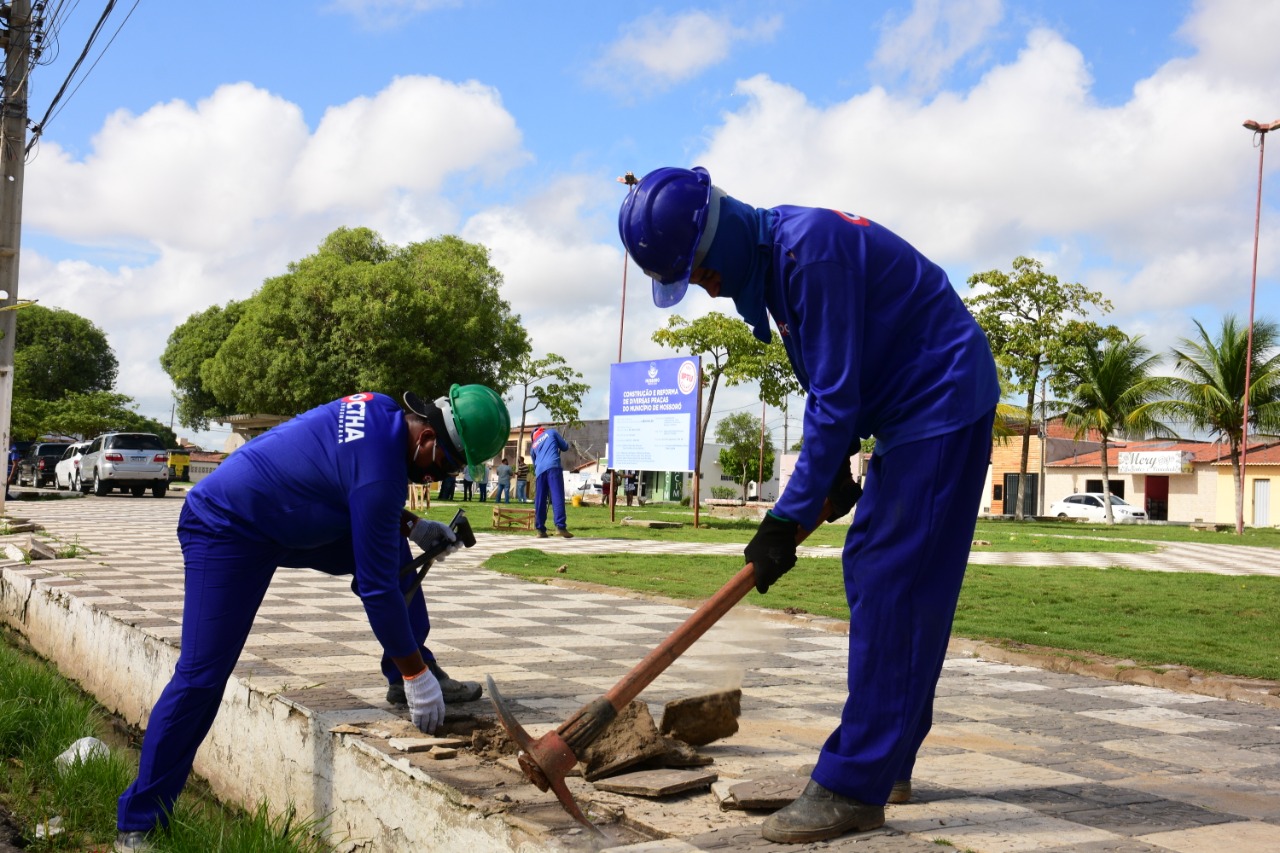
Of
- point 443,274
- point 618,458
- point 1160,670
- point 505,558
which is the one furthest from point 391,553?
point 443,274

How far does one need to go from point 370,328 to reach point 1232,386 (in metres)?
28.0

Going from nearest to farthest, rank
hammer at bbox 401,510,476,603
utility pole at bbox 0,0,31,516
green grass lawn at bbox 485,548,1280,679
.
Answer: hammer at bbox 401,510,476,603 < green grass lawn at bbox 485,548,1280,679 < utility pole at bbox 0,0,31,516

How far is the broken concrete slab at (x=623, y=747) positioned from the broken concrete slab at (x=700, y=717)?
0.20 metres

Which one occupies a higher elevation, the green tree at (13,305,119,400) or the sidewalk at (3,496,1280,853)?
the green tree at (13,305,119,400)

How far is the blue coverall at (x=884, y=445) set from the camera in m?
2.58

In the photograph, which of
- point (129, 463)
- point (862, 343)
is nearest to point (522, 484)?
point (129, 463)

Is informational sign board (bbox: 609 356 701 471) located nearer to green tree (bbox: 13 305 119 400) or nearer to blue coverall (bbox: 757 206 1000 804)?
blue coverall (bbox: 757 206 1000 804)

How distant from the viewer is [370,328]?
36.9 m

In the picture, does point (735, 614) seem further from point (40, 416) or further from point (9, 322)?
point (40, 416)

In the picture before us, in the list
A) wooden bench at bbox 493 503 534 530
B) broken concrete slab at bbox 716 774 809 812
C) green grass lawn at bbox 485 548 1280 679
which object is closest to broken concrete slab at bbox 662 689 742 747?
broken concrete slab at bbox 716 774 809 812

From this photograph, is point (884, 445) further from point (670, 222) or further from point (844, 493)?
point (670, 222)

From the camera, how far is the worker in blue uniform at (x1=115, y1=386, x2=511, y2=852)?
3.32m

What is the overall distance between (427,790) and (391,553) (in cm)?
71

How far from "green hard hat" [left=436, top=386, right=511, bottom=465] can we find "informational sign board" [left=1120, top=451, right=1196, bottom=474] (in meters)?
49.6
